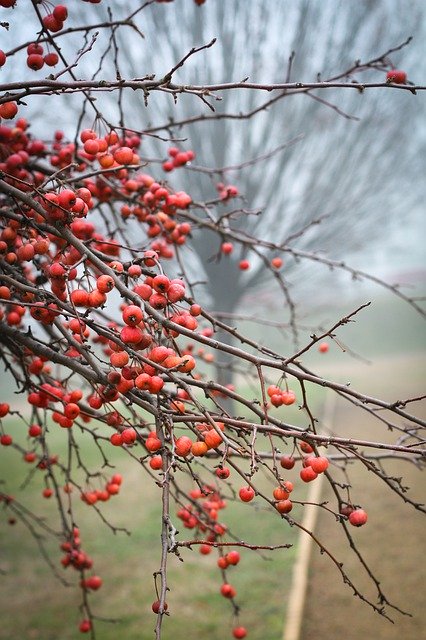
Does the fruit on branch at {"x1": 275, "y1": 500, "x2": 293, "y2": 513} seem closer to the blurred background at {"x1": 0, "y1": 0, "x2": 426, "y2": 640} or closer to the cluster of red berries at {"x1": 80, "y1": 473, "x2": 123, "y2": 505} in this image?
the cluster of red berries at {"x1": 80, "y1": 473, "x2": 123, "y2": 505}

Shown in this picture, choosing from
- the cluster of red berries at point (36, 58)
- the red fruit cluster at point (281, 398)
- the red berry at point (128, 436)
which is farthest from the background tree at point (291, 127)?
the red berry at point (128, 436)

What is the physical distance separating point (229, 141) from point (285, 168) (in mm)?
895

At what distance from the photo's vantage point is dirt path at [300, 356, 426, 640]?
10.4 feet

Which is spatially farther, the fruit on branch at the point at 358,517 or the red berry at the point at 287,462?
the red berry at the point at 287,462

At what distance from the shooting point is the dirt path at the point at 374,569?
316 centimetres

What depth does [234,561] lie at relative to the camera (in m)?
1.74

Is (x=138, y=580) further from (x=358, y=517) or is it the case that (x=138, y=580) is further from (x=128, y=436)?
(x=358, y=517)

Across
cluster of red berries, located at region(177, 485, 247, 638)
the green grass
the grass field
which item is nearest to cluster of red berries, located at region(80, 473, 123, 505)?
cluster of red berries, located at region(177, 485, 247, 638)

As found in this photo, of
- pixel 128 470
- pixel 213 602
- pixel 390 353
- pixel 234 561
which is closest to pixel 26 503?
pixel 128 470

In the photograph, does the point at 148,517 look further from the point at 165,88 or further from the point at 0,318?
the point at 165,88

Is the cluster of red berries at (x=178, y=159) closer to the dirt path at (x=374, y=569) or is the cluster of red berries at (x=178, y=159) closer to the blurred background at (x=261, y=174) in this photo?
the blurred background at (x=261, y=174)

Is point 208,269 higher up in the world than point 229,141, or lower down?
lower down

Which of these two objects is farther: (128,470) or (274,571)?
(128,470)

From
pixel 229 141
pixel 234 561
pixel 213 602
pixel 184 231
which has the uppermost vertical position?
pixel 229 141
